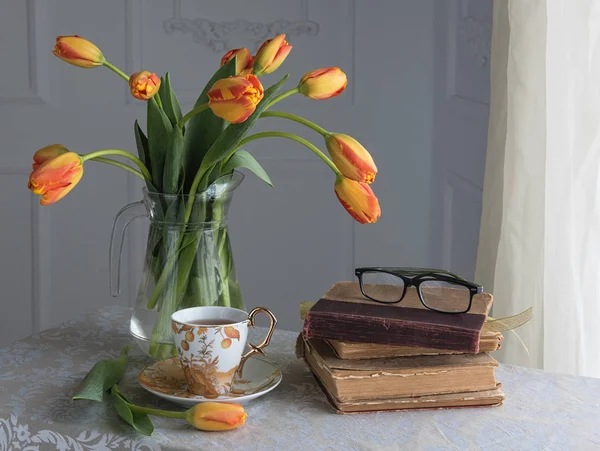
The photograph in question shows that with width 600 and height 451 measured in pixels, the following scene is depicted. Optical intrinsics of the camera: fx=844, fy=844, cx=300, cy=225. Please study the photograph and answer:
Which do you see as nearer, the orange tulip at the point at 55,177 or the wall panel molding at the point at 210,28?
the orange tulip at the point at 55,177

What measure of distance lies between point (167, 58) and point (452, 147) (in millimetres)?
840

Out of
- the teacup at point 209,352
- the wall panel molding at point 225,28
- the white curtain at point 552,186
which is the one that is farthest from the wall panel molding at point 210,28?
the teacup at point 209,352

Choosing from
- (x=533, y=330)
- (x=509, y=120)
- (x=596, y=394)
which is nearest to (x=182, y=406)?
(x=596, y=394)

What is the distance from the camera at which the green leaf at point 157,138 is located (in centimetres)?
104

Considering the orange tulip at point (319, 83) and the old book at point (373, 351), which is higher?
the orange tulip at point (319, 83)

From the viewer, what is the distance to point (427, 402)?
939 mm

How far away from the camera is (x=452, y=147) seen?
2.32 metres

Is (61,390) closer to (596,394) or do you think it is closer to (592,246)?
(596,394)

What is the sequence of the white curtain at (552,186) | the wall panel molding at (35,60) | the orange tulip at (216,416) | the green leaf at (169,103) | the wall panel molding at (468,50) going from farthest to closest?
the wall panel molding at (35,60) < the wall panel molding at (468,50) < the white curtain at (552,186) < the green leaf at (169,103) < the orange tulip at (216,416)

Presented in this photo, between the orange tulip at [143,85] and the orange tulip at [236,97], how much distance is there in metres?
0.07

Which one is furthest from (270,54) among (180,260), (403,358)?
(403,358)

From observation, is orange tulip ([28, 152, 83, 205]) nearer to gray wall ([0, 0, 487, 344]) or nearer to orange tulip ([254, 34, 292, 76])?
orange tulip ([254, 34, 292, 76])

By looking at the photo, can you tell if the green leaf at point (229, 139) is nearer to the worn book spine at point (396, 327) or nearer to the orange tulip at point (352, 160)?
the orange tulip at point (352, 160)

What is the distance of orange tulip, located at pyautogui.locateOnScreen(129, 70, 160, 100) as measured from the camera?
0.92m
